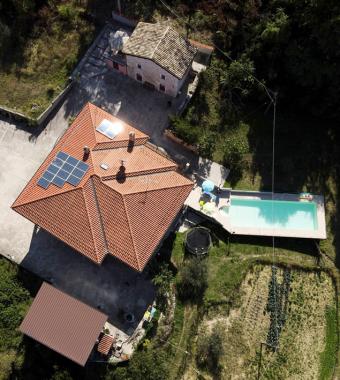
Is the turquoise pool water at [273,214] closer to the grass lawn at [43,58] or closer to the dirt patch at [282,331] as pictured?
the dirt patch at [282,331]

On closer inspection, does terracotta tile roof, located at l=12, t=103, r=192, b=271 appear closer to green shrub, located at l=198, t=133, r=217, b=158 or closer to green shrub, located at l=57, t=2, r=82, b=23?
green shrub, located at l=198, t=133, r=217, b=158

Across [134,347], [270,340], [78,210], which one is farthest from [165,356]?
[78,210]

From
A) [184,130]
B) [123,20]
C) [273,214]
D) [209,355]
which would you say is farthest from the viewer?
[123,20]

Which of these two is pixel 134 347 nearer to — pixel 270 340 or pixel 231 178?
pixel 270 340

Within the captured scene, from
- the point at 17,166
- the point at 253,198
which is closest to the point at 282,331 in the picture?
the point at 253,198

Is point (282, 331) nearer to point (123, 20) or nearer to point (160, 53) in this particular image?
point (160, 53)

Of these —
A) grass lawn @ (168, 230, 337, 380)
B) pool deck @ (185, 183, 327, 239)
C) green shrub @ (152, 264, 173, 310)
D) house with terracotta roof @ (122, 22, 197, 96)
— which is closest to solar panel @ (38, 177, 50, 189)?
green shrub @ (152, 264, 173, 310)
